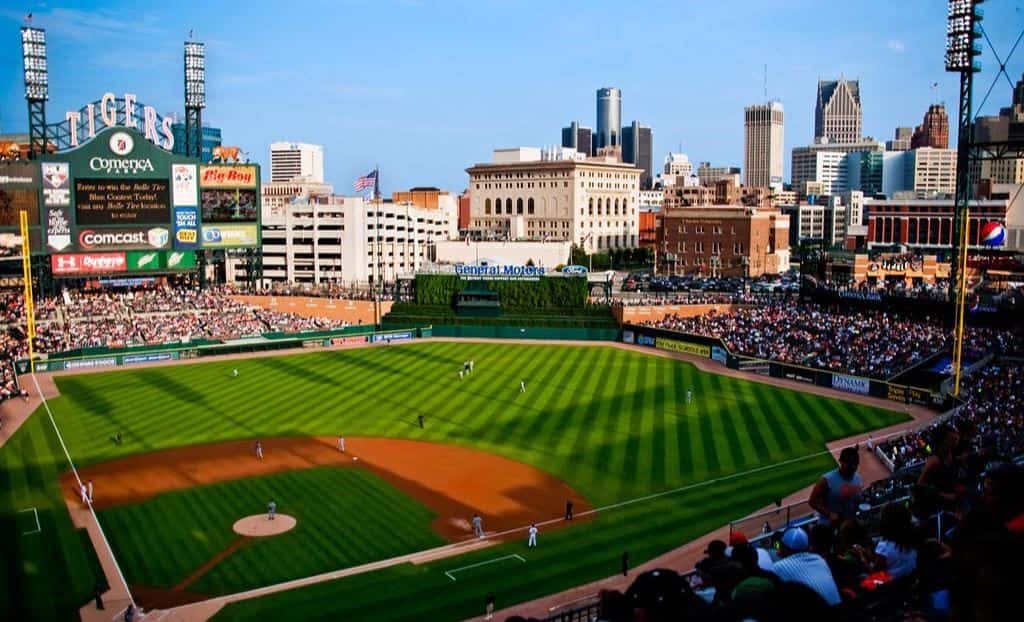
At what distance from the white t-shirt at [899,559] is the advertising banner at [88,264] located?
64.7 m

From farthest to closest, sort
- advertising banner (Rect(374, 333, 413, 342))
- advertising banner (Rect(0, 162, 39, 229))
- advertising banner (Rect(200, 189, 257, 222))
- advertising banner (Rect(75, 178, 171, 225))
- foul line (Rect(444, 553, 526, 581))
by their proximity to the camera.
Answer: advertising banner (Rect(200, 189, 257, 222)), advertising banner (Rect(374, 333, 413, 342)), advertising banner (Rect(75, 178, 171, 225)), advertising banner (Rect(0, 162, 39, 229)), foul line (Rect(444, 553, 526, 581))

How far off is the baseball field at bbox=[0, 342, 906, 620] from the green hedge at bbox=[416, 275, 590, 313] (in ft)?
55.0

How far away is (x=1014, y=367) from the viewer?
42.3 metres

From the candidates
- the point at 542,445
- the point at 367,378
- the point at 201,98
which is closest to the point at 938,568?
the point at 542,445

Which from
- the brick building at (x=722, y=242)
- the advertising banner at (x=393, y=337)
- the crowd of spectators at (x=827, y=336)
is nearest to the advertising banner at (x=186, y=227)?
the advertising banner at (x=393, y=337)

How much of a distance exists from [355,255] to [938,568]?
310ft

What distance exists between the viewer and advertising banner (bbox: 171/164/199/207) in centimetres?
6519

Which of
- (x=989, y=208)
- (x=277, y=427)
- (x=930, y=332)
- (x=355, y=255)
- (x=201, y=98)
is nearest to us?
(x=277, y=427)

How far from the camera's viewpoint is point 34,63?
64.2 m

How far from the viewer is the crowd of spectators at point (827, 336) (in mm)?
48638

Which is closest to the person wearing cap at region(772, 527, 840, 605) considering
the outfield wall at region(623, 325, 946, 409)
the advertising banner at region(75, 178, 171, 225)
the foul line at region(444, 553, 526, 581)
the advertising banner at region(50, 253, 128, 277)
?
the foul line at region(444, 553, 526, 581)

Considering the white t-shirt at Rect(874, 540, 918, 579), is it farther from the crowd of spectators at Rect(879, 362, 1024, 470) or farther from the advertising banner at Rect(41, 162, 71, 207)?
the advertising banner at Rect(41, 162, 71, 207)

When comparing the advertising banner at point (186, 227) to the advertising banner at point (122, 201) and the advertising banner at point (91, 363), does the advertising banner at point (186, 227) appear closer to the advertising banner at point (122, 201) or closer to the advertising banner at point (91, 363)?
the advertising banner at point (122, 201)

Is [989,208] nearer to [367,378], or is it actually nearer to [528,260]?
[528,260]
